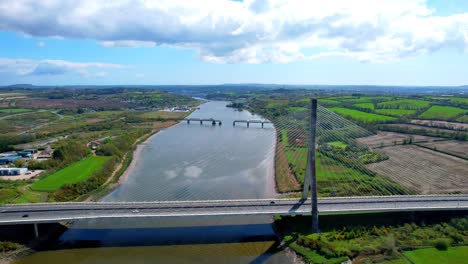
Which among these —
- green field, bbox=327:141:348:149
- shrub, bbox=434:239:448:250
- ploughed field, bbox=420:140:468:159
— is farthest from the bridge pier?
ploughed field, bbox=420:140:468:159

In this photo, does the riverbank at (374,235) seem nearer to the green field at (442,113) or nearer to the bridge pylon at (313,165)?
the bridge pylon at (313,165)

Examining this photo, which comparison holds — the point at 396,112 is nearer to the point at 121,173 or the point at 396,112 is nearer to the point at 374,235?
the point at 374,235

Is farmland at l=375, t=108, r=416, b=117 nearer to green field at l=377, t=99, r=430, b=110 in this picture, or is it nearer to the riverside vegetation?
green field at l=377, t=99, r=430, b=110

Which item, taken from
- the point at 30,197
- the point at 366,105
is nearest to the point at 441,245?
the point at 30,197

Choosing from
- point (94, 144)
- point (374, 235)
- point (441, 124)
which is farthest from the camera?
point (441, 124)

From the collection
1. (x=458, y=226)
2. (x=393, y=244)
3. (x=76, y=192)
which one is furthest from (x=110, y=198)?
(x=458, y=226)

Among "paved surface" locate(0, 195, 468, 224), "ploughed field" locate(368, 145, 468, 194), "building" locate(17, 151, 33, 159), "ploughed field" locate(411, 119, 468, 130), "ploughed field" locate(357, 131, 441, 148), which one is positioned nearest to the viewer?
"paved surface" locate(0, 195, 468, 224)

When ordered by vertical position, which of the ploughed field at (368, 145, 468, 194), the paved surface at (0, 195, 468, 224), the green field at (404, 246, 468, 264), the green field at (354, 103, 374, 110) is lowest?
the green field at (404, 246, 468, 264)
